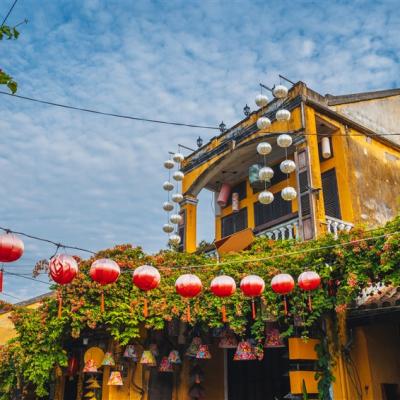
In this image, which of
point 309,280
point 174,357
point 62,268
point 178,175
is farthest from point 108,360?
point 178,175

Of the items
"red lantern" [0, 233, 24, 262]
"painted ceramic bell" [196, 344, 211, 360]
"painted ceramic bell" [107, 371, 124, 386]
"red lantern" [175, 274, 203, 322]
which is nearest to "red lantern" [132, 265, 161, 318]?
"red lantern" [175, 274, 203, 322]

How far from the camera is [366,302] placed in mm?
8273

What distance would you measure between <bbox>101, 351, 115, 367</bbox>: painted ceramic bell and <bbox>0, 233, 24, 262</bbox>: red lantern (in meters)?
4.40

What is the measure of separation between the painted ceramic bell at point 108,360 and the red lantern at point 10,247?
14.4 feet

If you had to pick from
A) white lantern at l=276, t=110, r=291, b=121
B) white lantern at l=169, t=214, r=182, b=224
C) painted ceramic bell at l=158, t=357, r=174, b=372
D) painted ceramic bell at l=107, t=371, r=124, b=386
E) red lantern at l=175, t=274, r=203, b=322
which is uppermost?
white lantern at l=276, t=110, r=291, b=121

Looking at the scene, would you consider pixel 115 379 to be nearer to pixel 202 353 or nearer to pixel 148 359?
pixel 148 359

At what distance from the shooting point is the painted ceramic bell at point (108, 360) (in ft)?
30.4

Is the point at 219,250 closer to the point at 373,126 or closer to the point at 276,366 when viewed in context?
the point at 276,366

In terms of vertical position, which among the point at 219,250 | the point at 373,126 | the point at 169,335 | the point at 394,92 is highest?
the point at 394,92

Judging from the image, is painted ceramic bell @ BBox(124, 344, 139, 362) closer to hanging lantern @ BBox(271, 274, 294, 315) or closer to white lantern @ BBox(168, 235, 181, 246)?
hanging lantern @ BBox(271, 274, 294, 315)

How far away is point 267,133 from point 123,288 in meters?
5.72

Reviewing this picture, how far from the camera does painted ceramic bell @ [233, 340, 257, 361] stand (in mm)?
8672

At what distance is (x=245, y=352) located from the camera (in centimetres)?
873

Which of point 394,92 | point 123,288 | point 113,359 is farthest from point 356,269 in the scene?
point 394,92
